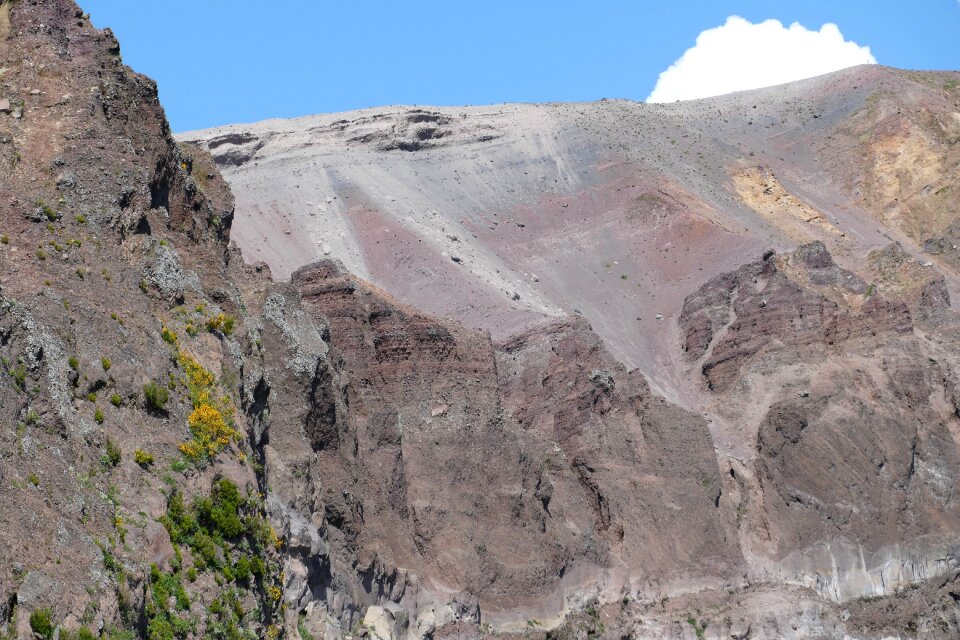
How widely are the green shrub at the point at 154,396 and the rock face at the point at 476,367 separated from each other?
0.29 feet

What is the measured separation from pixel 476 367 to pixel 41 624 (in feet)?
113

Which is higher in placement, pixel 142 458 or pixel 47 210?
pixel 47 210

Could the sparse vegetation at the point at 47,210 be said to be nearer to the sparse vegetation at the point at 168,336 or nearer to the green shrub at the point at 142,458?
the sparse vegetation at the point at 168,336

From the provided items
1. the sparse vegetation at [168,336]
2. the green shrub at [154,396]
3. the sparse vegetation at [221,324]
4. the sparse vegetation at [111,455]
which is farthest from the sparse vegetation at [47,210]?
the sparse vegetation at [111,455]

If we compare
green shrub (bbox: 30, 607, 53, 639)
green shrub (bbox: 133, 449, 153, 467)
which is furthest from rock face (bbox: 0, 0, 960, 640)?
green shrub (bbox: 133, 449, 153, 467)

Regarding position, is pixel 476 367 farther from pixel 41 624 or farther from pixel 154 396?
pixel 41 624

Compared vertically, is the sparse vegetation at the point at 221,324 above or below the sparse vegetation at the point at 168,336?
above

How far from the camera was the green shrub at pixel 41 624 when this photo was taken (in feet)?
90.3

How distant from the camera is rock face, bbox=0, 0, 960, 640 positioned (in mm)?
34844

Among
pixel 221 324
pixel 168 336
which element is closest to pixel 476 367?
pixel 221 324

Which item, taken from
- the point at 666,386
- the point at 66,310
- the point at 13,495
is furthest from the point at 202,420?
the point at 666,386

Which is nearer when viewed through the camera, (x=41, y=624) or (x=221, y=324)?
(x=41, y=624)

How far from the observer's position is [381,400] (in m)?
57.8

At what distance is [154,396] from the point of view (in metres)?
36.0
